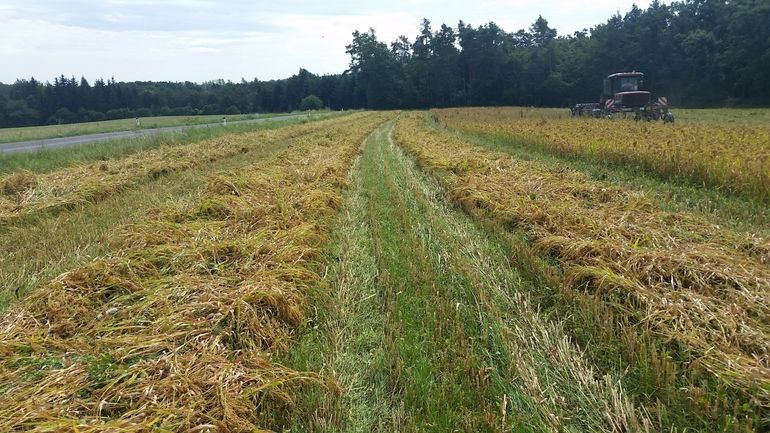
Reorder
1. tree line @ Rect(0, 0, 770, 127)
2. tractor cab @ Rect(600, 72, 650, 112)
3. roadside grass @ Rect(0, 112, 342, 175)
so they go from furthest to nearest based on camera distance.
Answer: tree line @ Rect(0, 0, 770, 127), tractor cab @ Rect(600, 72, 650, 112), roadside grass @ Rect(0, 112, 342, 175)

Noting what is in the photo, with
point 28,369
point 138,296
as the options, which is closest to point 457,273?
point 138,296

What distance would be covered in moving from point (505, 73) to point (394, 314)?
81.2 meters

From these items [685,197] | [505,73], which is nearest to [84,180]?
[685,197]

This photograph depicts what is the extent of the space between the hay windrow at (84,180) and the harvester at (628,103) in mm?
23004

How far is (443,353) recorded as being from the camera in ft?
10.8

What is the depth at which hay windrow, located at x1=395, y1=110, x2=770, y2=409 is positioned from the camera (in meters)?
2.96

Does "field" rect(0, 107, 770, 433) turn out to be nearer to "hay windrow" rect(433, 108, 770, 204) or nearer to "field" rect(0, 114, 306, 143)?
"hay windrow" rect(433, 108, 770, 204)

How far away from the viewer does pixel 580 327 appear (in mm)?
3506

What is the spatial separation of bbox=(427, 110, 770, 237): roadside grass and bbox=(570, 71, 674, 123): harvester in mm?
14535

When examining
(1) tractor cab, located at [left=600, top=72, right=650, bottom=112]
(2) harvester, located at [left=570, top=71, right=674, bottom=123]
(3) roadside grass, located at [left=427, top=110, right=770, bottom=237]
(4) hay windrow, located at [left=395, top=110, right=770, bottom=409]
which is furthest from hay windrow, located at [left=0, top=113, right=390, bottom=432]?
(1) tractor cab, located at [left=600, top=72, right=650, bottom=112]

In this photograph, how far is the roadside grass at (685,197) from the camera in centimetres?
614

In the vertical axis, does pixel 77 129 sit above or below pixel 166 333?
above

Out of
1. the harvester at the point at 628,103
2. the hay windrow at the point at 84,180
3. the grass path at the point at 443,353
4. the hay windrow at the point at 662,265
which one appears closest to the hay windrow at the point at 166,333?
the grass path at the point at 443,353

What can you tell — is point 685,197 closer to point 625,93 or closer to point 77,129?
point 625,93
